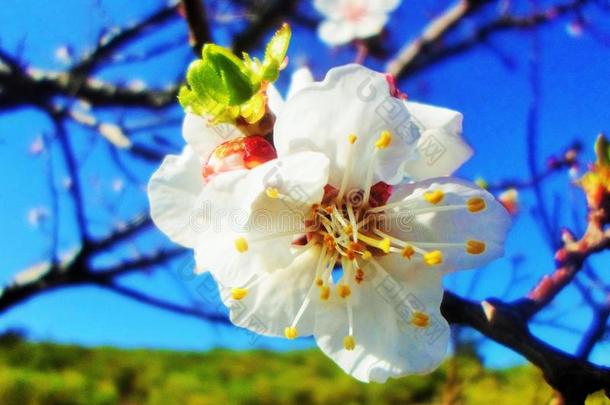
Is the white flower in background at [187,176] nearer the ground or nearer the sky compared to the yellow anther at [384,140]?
nearer the sky

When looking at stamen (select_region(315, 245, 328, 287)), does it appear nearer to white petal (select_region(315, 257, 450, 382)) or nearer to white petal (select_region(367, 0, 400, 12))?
white petal (select_region(315, 257, 450, 382))

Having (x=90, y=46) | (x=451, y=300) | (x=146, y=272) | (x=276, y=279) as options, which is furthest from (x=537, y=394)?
(x=90, y=46)

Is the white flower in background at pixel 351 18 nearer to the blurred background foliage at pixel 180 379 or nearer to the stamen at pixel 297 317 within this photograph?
the stamen at pixel 297 317

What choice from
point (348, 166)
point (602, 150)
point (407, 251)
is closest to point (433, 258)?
point (407, 251)

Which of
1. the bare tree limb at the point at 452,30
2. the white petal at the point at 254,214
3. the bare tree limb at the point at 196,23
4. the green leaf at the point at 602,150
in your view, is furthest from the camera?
the bare tree limb at the point at 452,30

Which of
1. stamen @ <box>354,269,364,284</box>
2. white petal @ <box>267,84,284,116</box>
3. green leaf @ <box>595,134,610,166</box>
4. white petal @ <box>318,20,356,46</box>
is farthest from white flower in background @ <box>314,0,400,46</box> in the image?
stamen @ <box>354,269,364,284</box>

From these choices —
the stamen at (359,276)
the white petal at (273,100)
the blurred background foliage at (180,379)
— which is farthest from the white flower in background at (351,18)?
the blurred background foliage at (180,379)

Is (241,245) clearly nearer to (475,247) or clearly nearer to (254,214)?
(254,214)

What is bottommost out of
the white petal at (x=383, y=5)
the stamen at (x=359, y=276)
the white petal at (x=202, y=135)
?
the stamen at (x=359, y=276)
